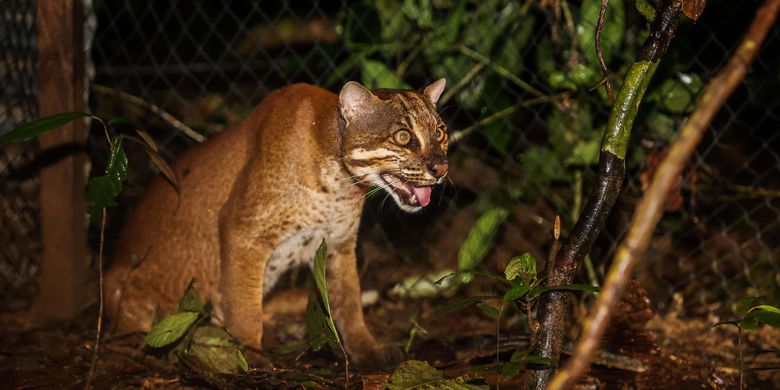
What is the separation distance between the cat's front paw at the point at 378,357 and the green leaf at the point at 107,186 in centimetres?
145

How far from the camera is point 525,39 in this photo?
529 centimetres

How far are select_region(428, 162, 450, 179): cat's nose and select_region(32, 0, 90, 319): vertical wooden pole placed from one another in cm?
229

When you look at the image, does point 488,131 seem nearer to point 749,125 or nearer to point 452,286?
point 452,286

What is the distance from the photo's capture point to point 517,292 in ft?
9.35

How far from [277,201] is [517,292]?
1488 mm

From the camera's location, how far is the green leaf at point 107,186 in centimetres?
370

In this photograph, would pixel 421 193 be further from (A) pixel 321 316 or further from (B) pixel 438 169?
(A) pixel 321 316

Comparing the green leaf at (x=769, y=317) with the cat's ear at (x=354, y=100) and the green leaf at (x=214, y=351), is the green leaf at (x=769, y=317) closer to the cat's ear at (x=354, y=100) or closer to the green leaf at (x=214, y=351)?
the cat's ear at (x=354, y=100)

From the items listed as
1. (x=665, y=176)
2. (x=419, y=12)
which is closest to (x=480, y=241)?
(x=419, y=12)

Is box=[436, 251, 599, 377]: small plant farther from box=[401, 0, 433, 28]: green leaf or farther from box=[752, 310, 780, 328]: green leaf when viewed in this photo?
box=[401, 0, 433, 28]: green leaf

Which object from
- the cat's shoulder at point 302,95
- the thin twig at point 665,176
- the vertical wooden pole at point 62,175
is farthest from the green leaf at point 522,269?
the vertical wooden pole at point 62,175

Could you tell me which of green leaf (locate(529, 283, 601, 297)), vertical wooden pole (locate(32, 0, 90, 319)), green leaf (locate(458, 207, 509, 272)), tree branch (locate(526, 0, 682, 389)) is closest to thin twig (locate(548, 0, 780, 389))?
green leaf (locate(529, 283, 601, 297))

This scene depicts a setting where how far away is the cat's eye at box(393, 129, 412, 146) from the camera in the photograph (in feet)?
12.3

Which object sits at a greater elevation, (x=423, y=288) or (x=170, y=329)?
(x=423, y=288)
